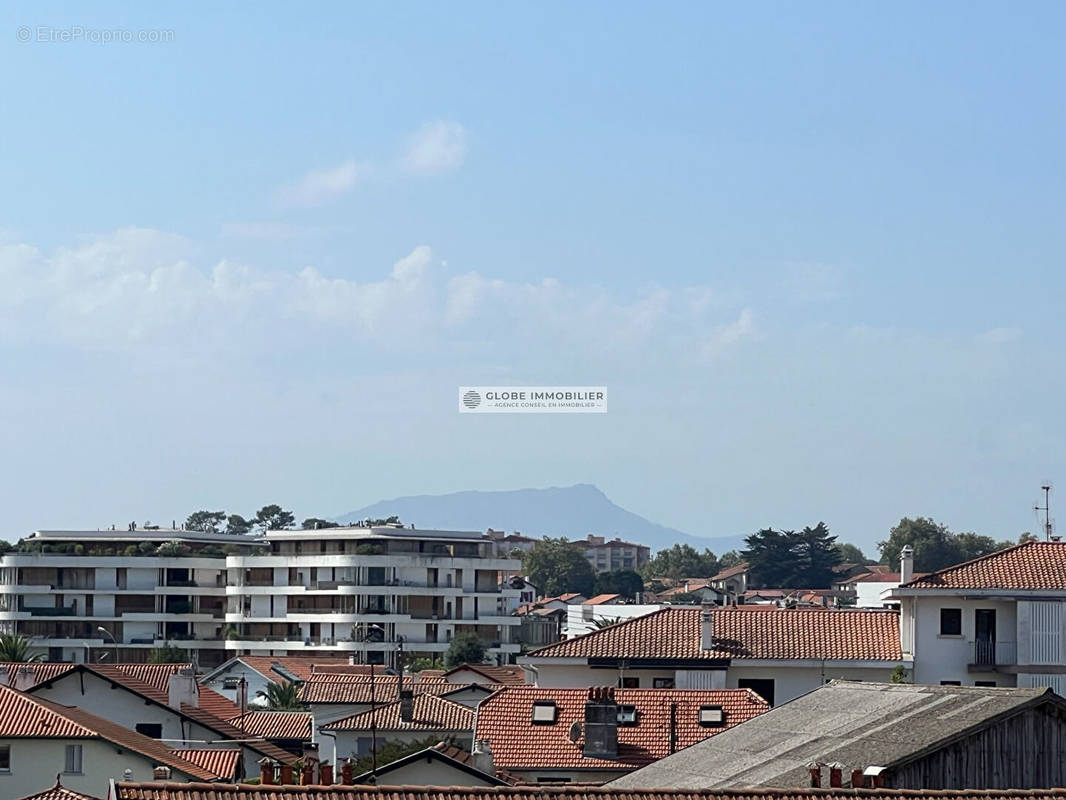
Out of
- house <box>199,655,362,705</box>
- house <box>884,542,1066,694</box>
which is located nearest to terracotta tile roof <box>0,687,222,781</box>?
house <box>884,542,1066,694</box>

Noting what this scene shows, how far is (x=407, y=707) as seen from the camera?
5831 centimetres

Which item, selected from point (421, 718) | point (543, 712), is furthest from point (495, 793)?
point (421, 718)

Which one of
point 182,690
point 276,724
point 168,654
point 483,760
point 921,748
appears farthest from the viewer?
point 168,654

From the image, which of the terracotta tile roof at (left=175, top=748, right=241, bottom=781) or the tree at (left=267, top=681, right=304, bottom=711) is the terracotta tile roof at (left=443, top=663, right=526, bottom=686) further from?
the terracotta tile roof at (left=175, top=748, right=241, bottom=781)

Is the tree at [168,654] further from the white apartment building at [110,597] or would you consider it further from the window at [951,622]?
the window at [951,622]

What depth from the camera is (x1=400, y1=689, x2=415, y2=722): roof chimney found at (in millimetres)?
57719

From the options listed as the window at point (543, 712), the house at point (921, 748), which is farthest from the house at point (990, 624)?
A: the house at point (921, 748)

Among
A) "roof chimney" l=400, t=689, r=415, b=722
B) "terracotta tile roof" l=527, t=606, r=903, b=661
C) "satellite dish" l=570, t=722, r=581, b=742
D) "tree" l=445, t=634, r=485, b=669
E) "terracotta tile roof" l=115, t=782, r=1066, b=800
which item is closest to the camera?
"terracotta tile roof" l=115, t=782, r=1066, b=800

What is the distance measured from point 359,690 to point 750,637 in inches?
533

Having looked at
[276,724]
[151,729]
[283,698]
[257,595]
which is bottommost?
[283,698]

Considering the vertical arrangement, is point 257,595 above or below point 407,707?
above

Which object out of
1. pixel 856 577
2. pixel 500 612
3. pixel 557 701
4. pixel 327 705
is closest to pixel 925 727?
pixel 557 701

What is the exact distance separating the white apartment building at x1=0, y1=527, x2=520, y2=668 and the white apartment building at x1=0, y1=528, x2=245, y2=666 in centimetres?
7

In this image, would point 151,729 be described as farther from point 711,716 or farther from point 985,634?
point 985,634
